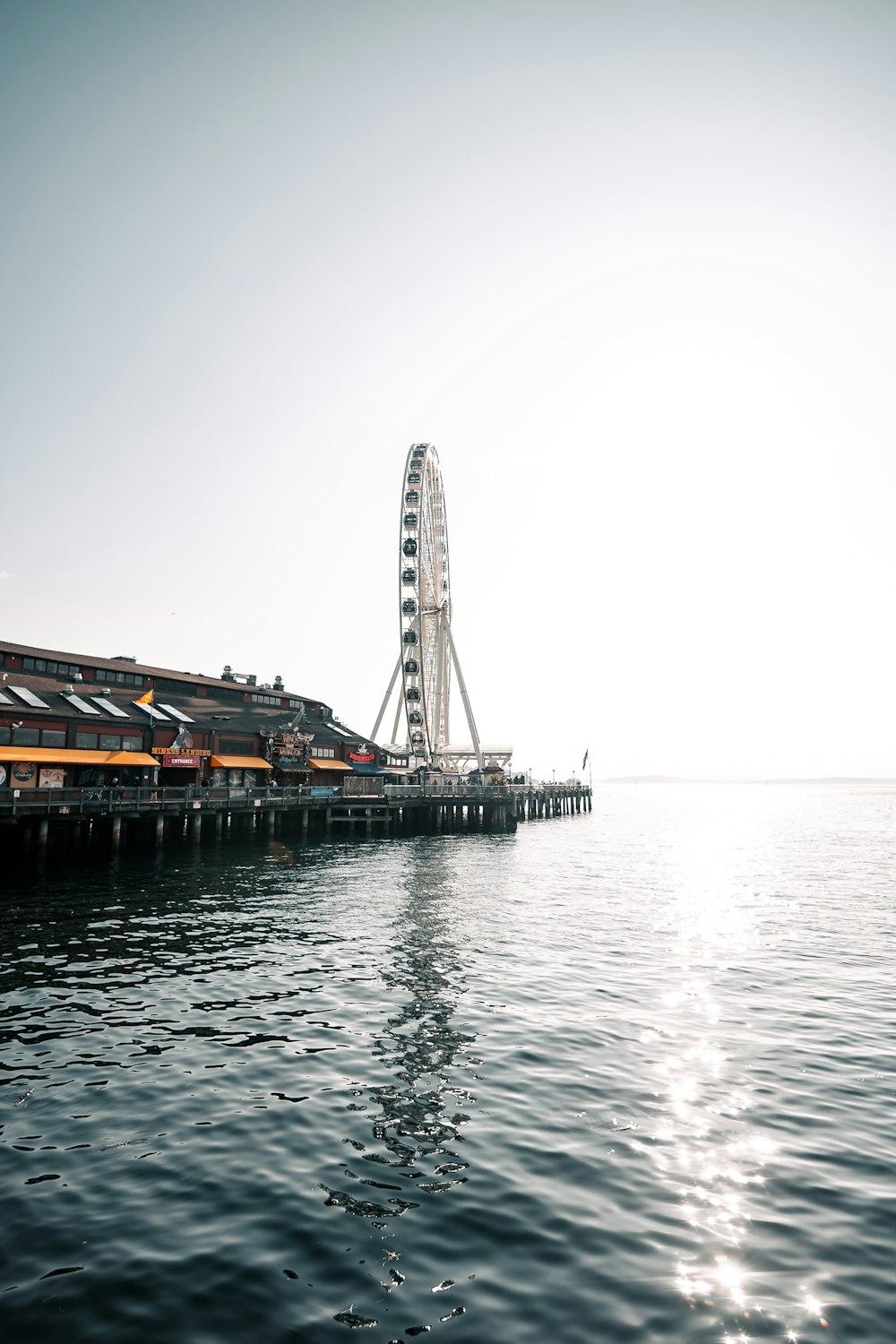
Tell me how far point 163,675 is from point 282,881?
30.9 metres

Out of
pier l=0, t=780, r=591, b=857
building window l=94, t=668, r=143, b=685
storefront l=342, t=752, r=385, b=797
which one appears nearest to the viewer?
pier l=0, t=780, r=591, b=857

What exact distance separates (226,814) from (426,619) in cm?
4363

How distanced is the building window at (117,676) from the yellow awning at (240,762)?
30.1ft

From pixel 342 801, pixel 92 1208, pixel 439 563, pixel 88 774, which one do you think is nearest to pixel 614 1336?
pixel 92 1208

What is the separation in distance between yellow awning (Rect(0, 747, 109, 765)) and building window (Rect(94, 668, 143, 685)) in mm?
8764

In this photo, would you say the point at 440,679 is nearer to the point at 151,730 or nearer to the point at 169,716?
the point at 169,716

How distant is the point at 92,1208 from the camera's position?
984cm

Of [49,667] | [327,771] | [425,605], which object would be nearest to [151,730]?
[49,667]

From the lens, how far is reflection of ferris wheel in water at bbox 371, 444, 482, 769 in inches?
3386

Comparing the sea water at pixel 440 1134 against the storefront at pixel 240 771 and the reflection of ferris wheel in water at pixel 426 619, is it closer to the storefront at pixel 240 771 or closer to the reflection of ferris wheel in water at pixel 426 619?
the storefront at pixel 240 771

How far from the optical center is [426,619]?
308 feet

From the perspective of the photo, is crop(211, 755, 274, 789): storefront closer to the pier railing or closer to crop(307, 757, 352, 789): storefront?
the pier railing

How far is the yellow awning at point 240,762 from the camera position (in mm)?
60219

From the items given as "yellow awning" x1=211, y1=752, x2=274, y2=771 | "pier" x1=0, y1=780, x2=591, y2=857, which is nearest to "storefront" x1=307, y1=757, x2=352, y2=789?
"pier" x1=0, y1=780, x2=591, y2=857
